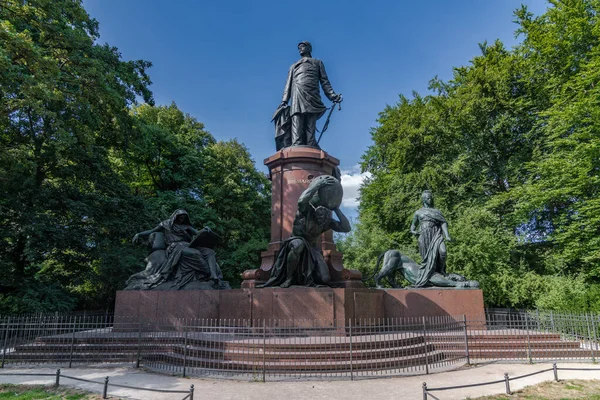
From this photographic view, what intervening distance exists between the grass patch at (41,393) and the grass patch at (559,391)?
594 cm

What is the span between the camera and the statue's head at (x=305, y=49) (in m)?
14.6

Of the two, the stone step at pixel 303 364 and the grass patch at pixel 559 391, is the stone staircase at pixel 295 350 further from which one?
the grass patch at pixel 559 391

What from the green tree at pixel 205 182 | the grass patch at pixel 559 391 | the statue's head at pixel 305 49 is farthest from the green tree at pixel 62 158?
the grass patch at pixel 559 391

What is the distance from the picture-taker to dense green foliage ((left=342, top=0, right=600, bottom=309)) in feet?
61.7

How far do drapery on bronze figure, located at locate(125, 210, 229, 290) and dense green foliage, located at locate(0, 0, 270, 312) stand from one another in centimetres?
515

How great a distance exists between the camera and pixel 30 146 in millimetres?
18688

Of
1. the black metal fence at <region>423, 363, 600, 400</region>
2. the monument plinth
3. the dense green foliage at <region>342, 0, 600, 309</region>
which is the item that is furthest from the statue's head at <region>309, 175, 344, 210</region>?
the dense green foliage at <region>342, 0, 600, 309</region>

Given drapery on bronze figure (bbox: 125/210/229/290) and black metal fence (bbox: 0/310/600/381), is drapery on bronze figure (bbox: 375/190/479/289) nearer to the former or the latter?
black metal fence (bbox: 0/310/600/381)

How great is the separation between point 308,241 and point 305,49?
7.22 m

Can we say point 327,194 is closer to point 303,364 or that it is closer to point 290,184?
point 290,184

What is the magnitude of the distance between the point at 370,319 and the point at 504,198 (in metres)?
15.0

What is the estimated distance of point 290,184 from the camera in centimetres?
1266

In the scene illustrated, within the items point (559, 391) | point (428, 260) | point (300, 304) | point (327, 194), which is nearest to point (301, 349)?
point (300, 304)

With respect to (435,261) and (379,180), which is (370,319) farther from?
(379,180)
